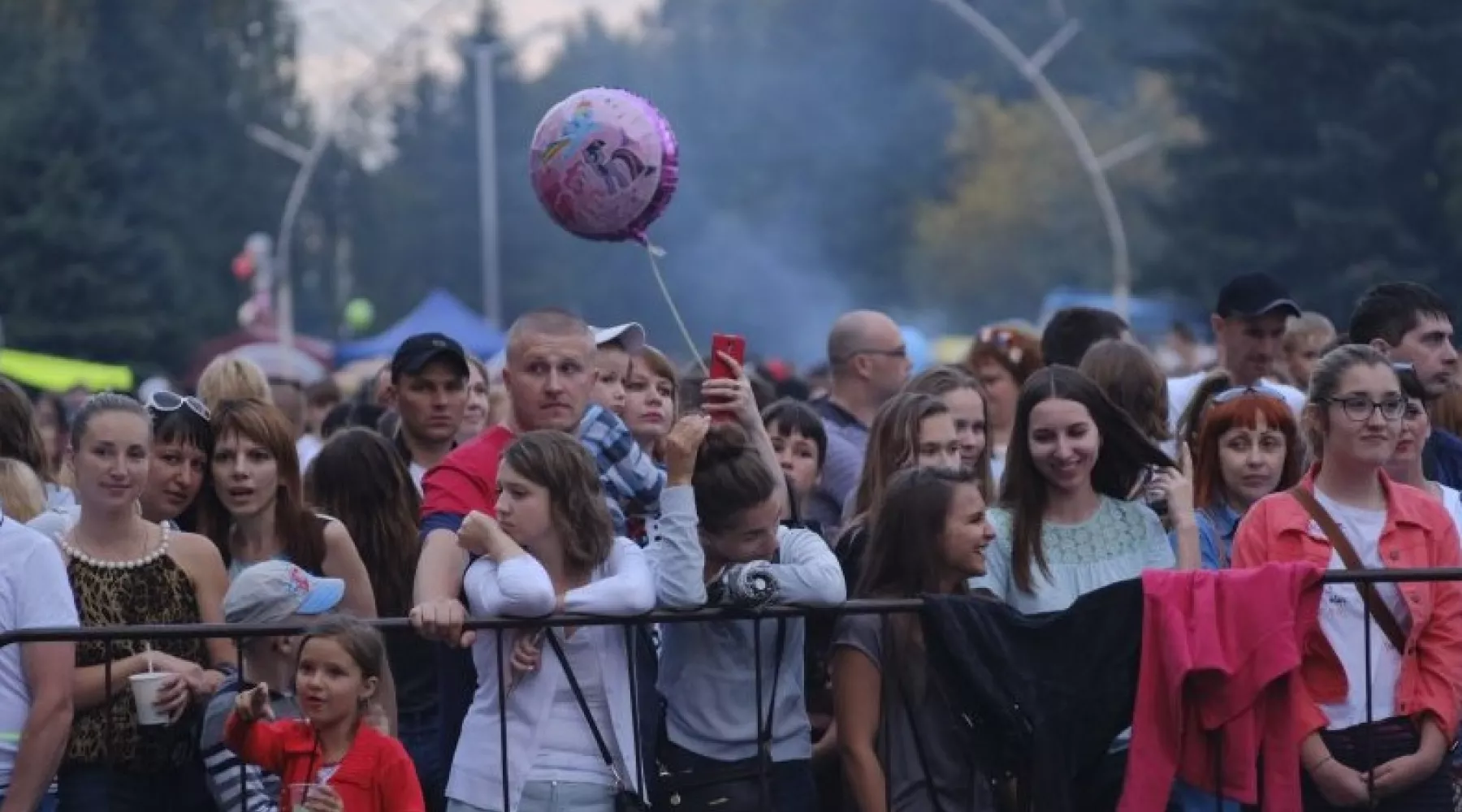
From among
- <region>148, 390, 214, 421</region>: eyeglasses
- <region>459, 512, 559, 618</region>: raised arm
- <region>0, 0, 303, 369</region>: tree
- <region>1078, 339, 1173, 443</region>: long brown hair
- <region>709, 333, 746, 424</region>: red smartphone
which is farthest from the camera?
<region>0, 0, 303, 369</region>: tree

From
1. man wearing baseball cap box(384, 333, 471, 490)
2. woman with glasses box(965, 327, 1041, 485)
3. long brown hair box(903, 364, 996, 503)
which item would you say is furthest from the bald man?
man wearing baseball cap box(384, 333, 471, 490)

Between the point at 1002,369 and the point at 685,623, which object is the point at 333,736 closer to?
the point at 685,623

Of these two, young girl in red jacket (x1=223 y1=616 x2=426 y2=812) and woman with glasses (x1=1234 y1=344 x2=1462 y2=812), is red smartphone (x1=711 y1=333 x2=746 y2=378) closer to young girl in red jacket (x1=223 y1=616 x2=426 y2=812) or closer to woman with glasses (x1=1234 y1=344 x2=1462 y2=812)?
young girl in red jacket (x1=223 y1=616 x2=426 y2=812)

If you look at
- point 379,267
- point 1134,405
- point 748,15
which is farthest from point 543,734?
point 748,15

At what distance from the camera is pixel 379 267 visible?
8969 cm

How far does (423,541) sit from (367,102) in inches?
3353


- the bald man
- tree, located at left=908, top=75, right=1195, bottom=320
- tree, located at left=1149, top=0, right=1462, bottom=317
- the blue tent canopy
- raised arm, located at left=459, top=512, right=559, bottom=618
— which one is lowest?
raised arm, located at left=459, top=512, right=559, bottom=618

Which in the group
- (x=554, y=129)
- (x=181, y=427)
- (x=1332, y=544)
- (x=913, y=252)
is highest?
(x=913, y=252)

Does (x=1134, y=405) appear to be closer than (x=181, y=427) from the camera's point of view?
No

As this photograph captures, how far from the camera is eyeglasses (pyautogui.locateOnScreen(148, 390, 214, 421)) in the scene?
8391 mm

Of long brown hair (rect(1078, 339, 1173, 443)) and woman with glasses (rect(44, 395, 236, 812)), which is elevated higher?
long brown hair (rect(1078, 339, 1173, 443))

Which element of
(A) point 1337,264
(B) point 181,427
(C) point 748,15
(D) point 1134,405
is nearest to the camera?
(B) point 181,427

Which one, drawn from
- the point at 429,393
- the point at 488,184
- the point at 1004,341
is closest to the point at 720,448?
the point at 429,393

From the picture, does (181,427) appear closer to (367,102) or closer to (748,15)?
(367,102)
